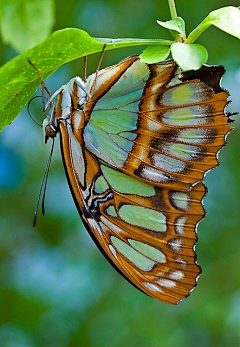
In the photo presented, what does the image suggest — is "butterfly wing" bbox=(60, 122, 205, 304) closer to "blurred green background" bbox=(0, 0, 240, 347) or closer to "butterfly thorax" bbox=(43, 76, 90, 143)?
"butterfly thorax" bbox=(43, 76, 90, 143)

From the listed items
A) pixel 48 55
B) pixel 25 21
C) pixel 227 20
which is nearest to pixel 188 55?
pixel 227 20

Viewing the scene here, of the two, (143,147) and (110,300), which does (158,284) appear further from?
(110,300)

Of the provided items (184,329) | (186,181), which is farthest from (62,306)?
(186,181)

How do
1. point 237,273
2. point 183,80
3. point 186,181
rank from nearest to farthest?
point 183,80
point 186,181
point 237,273

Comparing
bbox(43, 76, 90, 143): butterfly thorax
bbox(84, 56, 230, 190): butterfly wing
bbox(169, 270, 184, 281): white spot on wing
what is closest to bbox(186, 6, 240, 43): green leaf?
bbox(84, 56, 230, 190): butterfly wing

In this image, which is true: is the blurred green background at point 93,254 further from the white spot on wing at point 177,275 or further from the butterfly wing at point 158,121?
the butterfly wing at point 158,121

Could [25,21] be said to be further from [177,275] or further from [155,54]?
[177,275]

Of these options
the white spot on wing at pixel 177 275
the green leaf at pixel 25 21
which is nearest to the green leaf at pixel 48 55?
the green leaf at pixel 25 21
